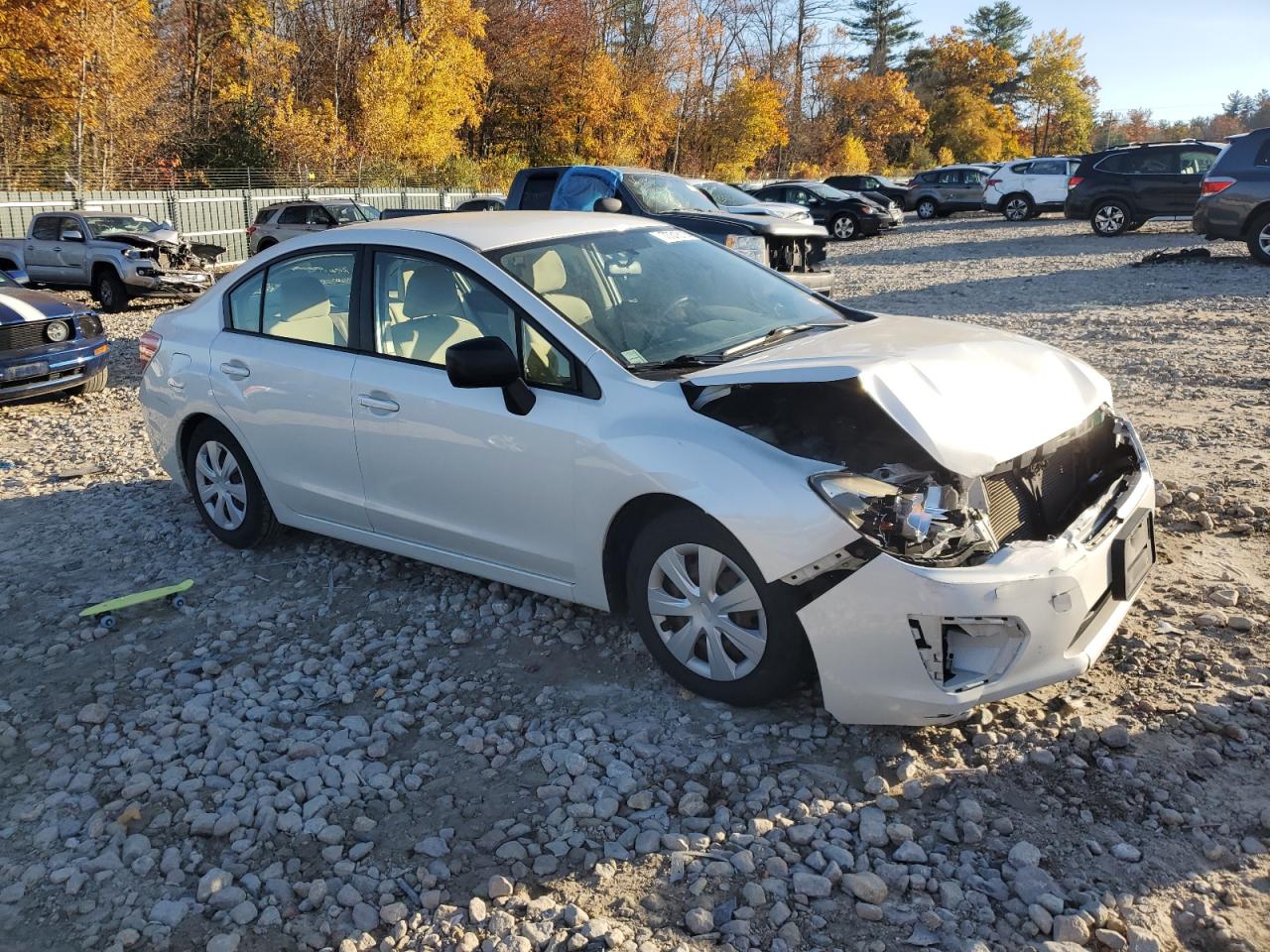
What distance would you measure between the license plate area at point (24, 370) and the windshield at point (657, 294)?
640 cm

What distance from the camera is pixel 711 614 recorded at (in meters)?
3.53

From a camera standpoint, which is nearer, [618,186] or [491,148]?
[618,186]

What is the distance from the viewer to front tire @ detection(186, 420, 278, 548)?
5.24 metres

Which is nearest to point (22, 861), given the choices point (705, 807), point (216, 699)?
point (216, 699)

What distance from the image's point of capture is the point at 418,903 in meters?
2.80

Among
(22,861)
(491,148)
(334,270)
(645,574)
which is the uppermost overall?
(491,148)

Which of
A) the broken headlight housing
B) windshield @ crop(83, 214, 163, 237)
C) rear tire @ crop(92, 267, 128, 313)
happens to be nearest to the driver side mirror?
the broken headlight housing

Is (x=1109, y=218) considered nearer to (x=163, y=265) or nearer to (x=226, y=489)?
(x=163, y=265)

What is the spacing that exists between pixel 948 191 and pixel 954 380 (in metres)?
33.7

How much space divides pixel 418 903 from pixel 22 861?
4.10 ft

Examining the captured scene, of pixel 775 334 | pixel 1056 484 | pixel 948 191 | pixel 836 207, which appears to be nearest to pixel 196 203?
pixel 836 207

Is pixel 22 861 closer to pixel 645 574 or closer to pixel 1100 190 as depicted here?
pixel 645 574

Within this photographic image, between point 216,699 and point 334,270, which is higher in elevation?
point 334,270

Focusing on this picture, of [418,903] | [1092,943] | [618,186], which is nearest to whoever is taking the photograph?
[1092,943]
